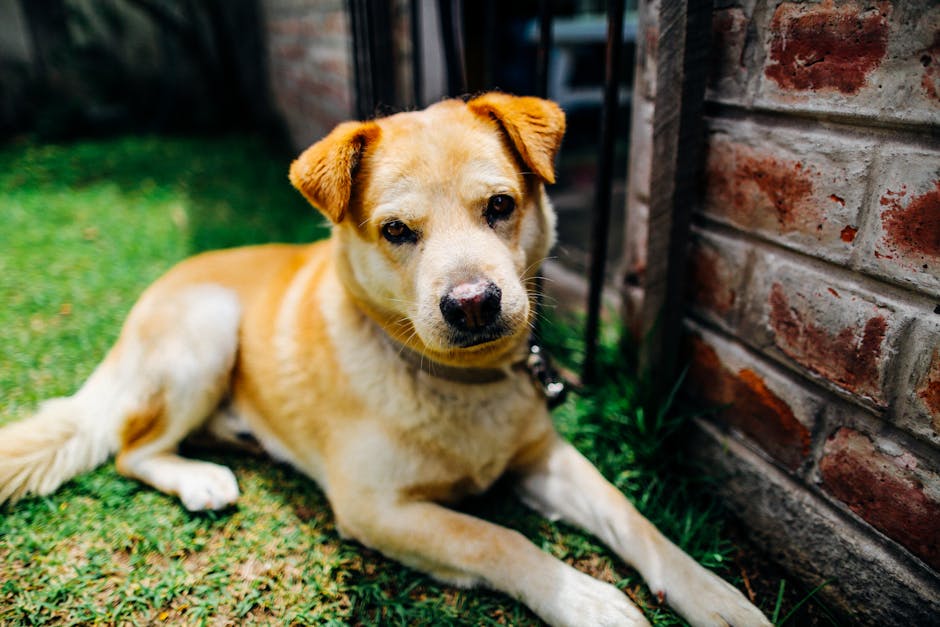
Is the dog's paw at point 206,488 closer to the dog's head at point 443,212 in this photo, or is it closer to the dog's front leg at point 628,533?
the dog's head at point 443,212

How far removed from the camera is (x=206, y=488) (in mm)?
2113

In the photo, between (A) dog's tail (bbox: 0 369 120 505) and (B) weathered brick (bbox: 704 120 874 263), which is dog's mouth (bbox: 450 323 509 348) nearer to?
(B) weathered brick (bbox: 704 120 874 263)

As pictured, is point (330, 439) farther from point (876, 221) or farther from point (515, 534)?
point (876, 221)

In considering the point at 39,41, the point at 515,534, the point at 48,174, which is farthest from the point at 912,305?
the point at 39,41

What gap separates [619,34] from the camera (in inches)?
83.0

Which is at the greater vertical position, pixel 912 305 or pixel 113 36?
pixel 113 36

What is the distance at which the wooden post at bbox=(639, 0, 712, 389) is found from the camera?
1786 millimetres

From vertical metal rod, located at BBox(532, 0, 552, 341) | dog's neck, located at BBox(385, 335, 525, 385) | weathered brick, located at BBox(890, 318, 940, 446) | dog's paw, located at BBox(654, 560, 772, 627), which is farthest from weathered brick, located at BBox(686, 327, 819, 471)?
dog's neck, located at BBox(385, 335, 525, 385)

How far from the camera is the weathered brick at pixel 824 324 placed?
1461mm

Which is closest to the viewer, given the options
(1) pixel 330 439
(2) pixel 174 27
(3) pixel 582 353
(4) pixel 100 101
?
(1) pixel 330 439

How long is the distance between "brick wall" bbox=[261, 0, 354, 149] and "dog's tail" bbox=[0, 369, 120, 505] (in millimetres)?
2984

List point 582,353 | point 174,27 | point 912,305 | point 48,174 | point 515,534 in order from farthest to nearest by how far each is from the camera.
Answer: point 174,27, point 48,174, point 582,353, point 515,534, point 912,305

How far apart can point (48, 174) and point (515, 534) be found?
588 centimetres

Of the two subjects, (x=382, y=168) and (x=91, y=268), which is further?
(x=91, y=268)
